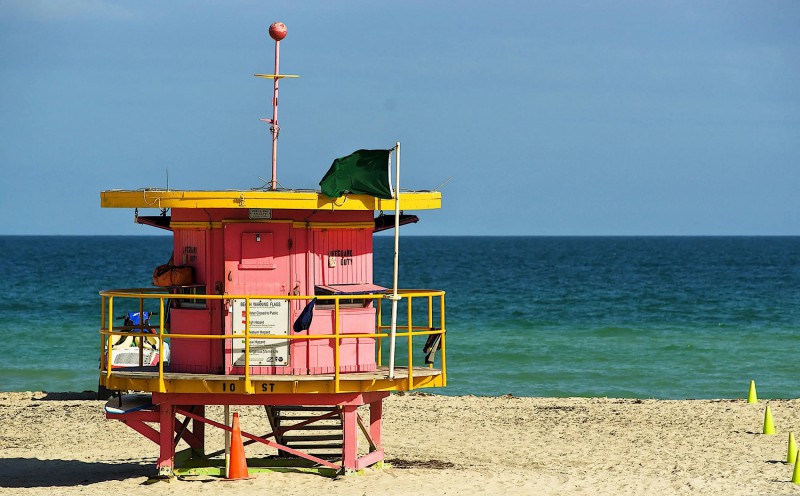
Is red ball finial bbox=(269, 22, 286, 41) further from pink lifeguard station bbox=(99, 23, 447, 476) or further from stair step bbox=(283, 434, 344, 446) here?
stair step bbox=(283, 434, 344, 446)

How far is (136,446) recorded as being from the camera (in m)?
23.8

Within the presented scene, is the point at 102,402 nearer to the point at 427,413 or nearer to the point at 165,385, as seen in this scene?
the point at 427,413

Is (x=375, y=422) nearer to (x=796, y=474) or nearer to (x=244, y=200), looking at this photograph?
(x=244, y=200)

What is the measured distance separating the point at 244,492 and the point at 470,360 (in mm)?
22868

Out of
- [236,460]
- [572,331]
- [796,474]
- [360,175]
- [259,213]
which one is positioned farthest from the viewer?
[572,331]

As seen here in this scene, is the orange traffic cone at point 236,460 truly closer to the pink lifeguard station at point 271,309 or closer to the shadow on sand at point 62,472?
the pink lifeguard station at point 271,309

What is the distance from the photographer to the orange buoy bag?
59.0ft

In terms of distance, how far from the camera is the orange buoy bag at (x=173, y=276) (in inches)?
708

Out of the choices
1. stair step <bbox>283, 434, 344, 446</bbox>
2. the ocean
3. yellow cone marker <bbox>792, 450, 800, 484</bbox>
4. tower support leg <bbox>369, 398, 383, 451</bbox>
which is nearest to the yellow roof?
tower support leg <bbox>369, 398, 383, 451</bbox>

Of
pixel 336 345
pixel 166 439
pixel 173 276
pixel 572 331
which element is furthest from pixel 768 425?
pixel 572 331

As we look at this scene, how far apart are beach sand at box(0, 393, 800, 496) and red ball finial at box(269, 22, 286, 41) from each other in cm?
630

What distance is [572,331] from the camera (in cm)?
5025

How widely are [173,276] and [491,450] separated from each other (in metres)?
7.60

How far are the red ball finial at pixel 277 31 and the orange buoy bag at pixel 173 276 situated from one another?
3512mm
